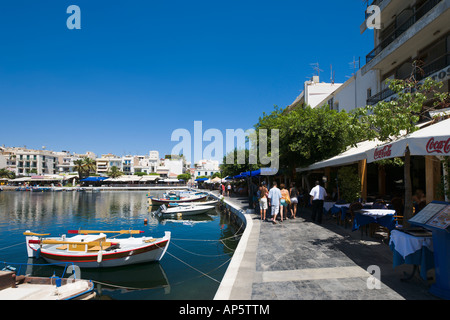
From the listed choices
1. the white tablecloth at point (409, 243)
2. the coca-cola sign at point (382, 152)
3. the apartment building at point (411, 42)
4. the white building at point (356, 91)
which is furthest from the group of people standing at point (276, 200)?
the white building at point (356, 91)

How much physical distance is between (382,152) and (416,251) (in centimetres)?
249

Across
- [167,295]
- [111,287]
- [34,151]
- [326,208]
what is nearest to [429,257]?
[167,295]

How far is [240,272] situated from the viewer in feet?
19.0

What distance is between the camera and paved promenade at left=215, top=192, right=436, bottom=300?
4539 millimetres

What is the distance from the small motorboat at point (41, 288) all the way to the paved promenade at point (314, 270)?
416 cm

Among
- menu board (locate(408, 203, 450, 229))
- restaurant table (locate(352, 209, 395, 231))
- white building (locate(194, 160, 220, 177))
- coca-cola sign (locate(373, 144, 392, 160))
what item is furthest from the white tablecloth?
white building (locate(194, 160, 220, 177))

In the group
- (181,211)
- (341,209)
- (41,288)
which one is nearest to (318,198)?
(341,209)

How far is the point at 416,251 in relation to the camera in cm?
464

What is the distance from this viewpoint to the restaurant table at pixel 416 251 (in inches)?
179

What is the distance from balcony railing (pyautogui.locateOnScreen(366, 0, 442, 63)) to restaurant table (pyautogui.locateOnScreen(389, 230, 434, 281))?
13115mm

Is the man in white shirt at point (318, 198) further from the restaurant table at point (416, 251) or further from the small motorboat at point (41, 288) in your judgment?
the small motorboat at point (41, 288)

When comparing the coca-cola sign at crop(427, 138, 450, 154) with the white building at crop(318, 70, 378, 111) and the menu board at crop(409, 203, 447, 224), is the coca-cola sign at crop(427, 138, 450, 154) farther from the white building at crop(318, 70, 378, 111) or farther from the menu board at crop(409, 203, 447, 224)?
the white building at crop(318, 70, 378, 111)
